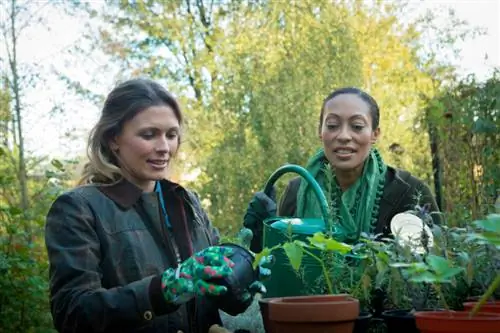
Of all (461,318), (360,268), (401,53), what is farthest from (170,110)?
(401,53)

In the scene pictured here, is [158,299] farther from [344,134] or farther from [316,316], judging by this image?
[344,134]

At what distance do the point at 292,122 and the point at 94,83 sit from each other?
692 cm

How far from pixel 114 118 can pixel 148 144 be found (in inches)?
6.5

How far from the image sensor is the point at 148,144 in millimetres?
2043

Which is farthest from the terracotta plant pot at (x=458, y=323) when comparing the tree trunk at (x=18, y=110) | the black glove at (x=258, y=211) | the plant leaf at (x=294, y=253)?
the tree trunk at (x=18, y=110)

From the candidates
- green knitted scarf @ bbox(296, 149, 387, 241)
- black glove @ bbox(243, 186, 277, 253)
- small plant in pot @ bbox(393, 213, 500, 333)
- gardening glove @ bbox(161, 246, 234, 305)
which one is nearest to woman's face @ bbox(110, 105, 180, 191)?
black glove @ bbox(243, 186, 277, 253)

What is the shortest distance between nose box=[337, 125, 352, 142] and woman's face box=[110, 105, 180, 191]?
83 cm

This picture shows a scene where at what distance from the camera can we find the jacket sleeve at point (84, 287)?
5.52 feet

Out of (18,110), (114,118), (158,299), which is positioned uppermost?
(18,110)

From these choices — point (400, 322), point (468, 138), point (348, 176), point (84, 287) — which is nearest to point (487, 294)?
point (400, 322)

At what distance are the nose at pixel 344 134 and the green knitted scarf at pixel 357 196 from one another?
0.47ft

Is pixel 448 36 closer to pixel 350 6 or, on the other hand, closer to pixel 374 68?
pixel 374 68

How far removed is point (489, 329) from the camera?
1.07 metres

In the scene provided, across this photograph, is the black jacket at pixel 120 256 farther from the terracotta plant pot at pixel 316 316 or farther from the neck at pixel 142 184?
the terracotta plant pot at pixel 316 316
